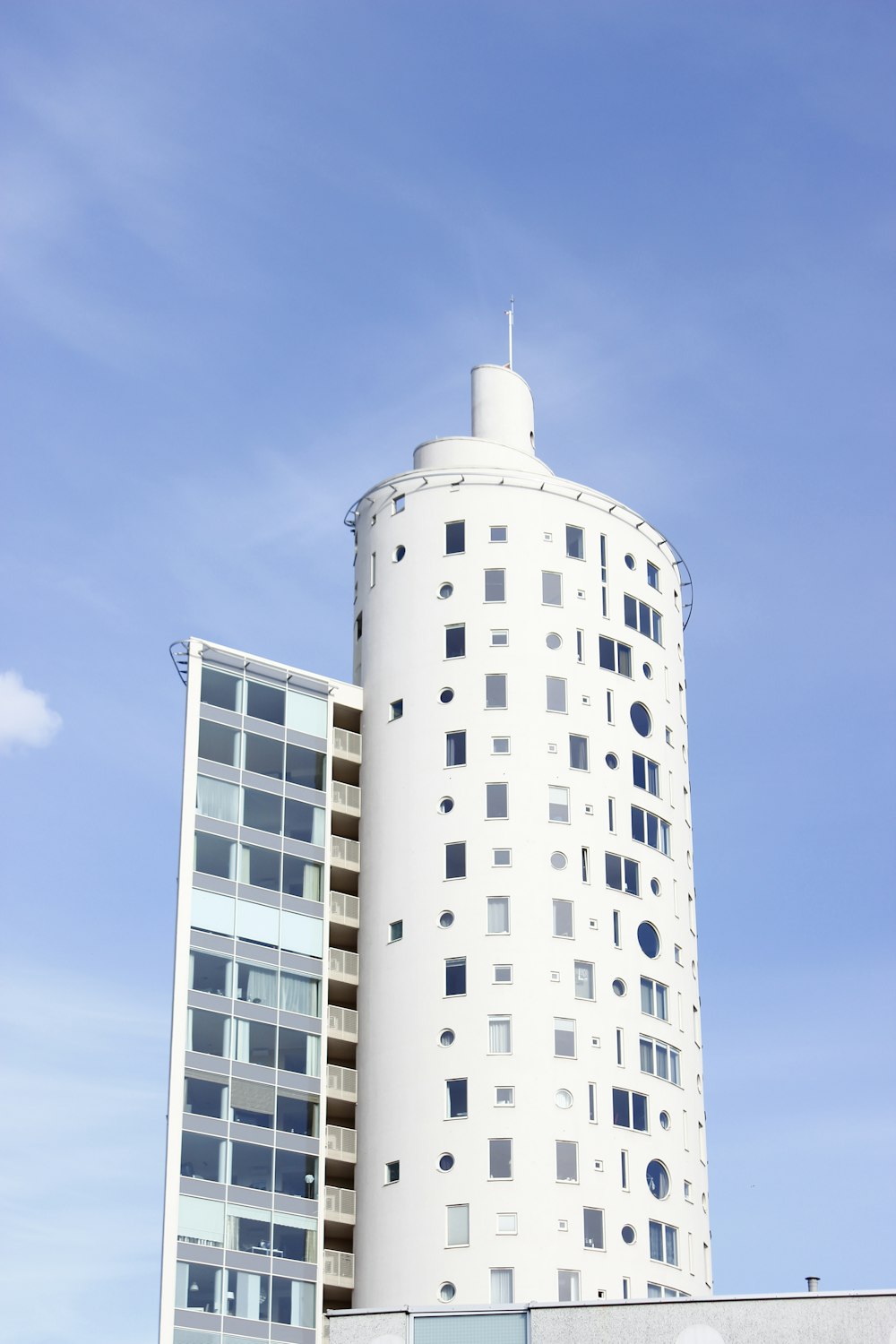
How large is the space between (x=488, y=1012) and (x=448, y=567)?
620 inches

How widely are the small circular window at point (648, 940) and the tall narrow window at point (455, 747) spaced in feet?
26.8

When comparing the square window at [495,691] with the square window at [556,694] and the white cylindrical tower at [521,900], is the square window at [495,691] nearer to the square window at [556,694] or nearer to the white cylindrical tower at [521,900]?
the white cylindrical tower at [521,900]

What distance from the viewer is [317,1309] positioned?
6494cm

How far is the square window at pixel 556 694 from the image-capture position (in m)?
71.8

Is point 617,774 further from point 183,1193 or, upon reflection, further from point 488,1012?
point 183,1193

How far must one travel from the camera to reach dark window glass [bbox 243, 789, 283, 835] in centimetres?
6944

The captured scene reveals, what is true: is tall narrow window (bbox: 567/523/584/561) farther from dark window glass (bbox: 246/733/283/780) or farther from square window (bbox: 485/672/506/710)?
dark window glass (bbox: 246/733/283/780)

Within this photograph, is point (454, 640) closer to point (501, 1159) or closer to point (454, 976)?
point (454, 976)

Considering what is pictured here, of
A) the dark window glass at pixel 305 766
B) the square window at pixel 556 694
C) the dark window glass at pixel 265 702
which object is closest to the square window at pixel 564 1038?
the square window at pixel 556 694

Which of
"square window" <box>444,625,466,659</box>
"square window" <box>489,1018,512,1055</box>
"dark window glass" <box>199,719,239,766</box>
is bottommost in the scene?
"square window" <box>489,1018,512,1055</box>

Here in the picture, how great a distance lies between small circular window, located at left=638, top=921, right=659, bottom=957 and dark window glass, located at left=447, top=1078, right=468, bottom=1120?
26.7 feet

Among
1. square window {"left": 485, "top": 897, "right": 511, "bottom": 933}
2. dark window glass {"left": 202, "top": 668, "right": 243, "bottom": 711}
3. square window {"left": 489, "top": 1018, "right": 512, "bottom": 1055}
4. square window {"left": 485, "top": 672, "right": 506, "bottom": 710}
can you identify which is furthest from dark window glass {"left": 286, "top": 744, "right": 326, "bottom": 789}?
square window {"left": 489, "top": 1018, "right": 512, "bottom": 1055}

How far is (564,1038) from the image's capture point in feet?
221

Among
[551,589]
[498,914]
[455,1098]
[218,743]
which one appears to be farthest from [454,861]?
[551,589]
